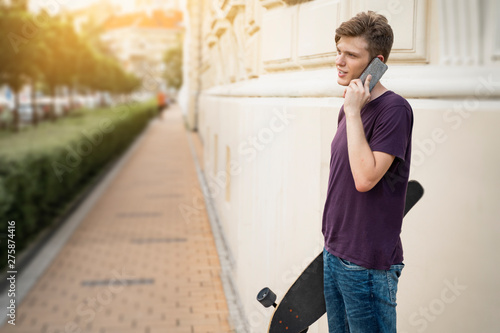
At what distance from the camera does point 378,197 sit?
1914 mm

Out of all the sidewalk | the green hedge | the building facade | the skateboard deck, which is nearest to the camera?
the skateboard deck

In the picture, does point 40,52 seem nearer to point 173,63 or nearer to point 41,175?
point 41,175

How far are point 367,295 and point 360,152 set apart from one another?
1.78ft

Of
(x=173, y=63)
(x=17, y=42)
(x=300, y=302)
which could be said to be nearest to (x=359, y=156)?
(x=300, y=302)

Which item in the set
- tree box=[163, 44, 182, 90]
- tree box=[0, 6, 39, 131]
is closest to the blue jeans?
tree box=[0, 6, 39, 131]

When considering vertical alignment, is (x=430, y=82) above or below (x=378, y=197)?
above

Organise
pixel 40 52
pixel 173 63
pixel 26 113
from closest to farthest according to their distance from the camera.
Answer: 1. pixel 40 52
2. pixel 26 113
3. pixel 173 63

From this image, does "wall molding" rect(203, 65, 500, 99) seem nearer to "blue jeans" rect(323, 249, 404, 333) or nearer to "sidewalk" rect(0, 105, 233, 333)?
"blue jeans" rect(323, 249, 404, 333)

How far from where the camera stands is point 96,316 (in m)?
5.21

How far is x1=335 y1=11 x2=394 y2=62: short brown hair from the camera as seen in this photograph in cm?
190

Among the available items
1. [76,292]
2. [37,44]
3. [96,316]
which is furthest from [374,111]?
[37,44]

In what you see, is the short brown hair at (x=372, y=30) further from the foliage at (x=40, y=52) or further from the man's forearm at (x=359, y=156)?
the foliage at (x=40, y=52)

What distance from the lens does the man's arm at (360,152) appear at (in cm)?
183

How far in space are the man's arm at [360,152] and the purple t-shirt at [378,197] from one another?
1.6 inches
